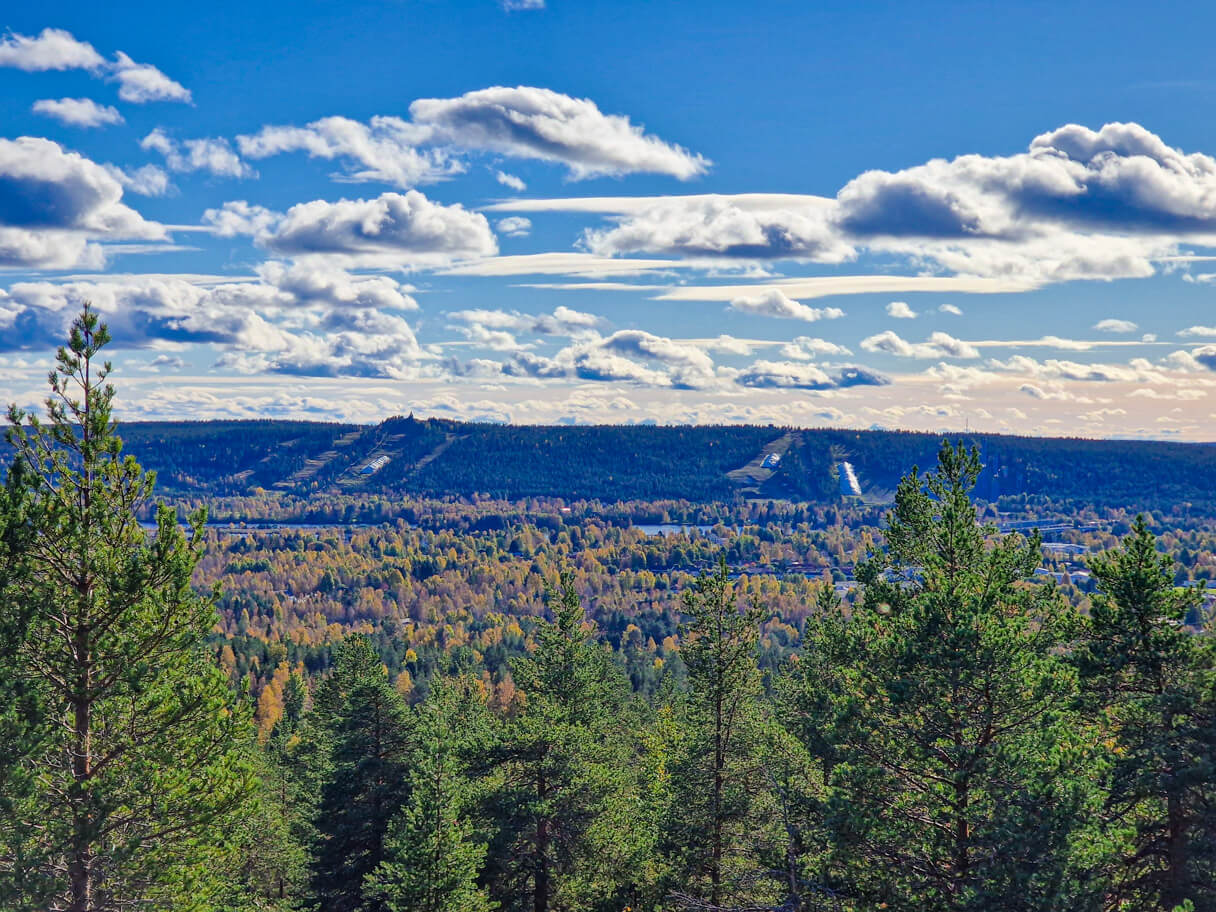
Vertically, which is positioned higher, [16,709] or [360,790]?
[16,709]

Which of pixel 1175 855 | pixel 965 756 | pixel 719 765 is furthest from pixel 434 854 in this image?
pixel 1175 855

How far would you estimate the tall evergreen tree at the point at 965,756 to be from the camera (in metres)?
19.9

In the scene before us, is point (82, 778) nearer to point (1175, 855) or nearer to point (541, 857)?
point (541, 857)

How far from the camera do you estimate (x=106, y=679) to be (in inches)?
811

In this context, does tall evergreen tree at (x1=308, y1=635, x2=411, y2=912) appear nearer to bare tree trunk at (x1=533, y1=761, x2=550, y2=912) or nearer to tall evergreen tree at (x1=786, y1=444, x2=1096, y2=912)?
bare tree trunk at (x1=533, y1=761, x2=550, y2=912)

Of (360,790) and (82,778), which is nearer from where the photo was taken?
(82,778)

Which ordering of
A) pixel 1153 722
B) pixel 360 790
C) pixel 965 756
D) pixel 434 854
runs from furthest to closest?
pixel 360 790 < pixel 434 854 < pixel 1153 722 < pixel 965 756

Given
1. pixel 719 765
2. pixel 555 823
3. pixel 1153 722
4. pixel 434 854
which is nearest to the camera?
pixel 1153 722

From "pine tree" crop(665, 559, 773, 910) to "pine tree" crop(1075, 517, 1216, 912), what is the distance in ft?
39.4

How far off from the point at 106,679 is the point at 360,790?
2028 centimetres

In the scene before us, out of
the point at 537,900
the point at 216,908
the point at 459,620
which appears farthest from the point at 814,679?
the point at 459,620

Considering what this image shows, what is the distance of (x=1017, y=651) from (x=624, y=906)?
896 inches

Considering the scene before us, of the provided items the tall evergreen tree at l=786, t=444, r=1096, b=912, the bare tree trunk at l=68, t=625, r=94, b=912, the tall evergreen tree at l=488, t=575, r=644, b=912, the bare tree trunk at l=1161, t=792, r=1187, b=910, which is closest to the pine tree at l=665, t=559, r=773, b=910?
the tall evergreen tree at l=488, t=575, r=644, b=912

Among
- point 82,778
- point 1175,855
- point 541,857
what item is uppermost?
point 82,778
